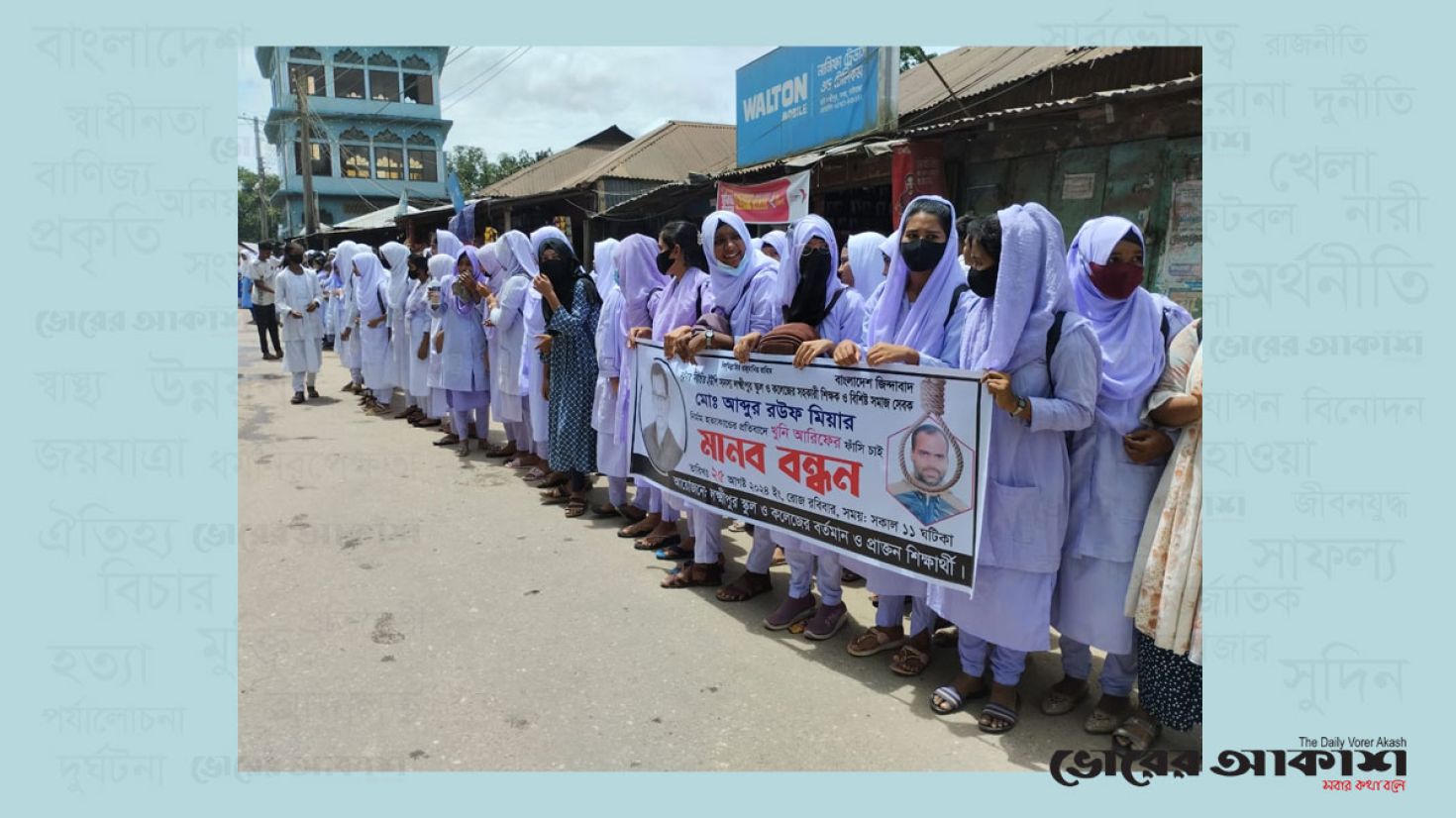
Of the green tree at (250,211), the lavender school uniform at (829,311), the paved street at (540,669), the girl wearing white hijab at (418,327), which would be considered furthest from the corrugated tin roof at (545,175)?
the green tree at (250,211)

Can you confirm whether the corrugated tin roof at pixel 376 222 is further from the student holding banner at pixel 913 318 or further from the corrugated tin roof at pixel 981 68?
the student holding banner at pixel 913 318

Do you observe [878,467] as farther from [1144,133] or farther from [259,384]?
[259,384]

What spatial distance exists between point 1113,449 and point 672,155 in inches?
708

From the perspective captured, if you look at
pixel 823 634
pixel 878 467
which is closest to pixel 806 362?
pixel 878 467

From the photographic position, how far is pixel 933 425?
2.99 m

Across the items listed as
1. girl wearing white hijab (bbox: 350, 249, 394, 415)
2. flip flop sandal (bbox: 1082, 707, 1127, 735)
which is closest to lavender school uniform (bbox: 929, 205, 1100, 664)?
flip flop sandal (bbox: 1082, 707, 1127, 735)

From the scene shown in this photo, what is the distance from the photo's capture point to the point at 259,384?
1161 centimetres

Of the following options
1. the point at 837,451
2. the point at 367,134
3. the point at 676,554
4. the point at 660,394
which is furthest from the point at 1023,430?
the point at 367,134

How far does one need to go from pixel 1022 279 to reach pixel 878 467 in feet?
2.99

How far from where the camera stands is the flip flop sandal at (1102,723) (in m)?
2.89

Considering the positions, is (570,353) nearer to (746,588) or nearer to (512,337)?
(512,337)

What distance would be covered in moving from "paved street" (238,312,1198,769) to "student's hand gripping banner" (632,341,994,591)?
0.54 metres

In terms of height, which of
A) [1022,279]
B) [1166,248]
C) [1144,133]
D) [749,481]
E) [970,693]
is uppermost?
[1144,133]
